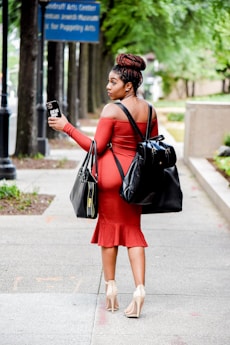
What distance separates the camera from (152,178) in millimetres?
5930

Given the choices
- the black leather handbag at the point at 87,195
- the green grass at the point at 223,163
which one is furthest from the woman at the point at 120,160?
the green grass at the point at 223,163

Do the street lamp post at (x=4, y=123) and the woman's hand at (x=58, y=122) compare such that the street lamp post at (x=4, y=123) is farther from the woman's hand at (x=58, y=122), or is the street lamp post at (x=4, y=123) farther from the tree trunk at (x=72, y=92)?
the tree trunk at (x=72, y=92)

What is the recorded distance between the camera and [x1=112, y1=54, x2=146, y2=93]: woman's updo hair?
6.12 metres

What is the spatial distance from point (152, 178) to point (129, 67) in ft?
2.66

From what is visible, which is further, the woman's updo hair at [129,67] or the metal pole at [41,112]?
the metal pole at [41,112]

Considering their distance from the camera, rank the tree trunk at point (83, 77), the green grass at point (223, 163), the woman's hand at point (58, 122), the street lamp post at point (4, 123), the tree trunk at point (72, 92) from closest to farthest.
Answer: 1. the woman's hand at point (58, 122)
2. the green grass at point (223, 163)
3. the street lamp post at point (4, 123)
4. the tree trunk at point (72, 92)
5. the tree trunk at point (83, 77)

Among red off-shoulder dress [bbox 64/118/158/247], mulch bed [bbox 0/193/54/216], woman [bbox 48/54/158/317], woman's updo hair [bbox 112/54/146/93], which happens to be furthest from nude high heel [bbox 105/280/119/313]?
mulch bed [bbox 0/193/54/216]

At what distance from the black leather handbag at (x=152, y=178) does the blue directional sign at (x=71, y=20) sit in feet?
49.8

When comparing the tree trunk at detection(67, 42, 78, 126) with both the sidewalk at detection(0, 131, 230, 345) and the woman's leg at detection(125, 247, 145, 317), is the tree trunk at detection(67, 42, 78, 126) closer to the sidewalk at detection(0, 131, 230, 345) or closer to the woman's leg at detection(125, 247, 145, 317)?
the sidewalk at detection(0, 131, 230, 345)

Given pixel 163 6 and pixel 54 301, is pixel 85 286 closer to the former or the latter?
pixel 54 301

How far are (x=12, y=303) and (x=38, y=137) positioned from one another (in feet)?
42.2

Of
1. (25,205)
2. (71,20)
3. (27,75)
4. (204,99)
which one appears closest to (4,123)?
(25,205)

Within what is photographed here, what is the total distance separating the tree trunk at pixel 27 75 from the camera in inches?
666

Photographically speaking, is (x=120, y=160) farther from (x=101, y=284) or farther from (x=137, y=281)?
(x=101, y=284)
